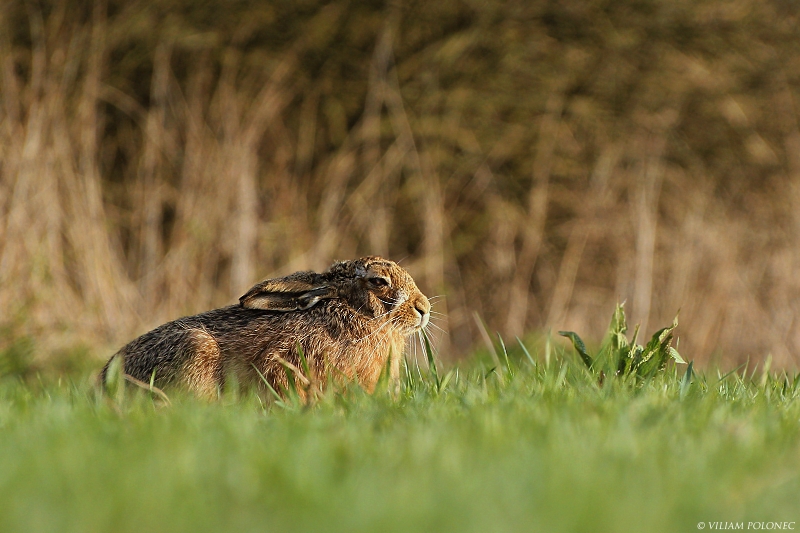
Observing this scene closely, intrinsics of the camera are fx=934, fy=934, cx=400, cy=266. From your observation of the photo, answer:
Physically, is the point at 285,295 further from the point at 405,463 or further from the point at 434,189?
the point at 434,189

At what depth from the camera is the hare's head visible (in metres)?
3.82

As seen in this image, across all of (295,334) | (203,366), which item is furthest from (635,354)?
(203,366)

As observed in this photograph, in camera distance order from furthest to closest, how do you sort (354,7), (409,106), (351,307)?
1. (409,106)
2. (354,7)
3. (351,307)

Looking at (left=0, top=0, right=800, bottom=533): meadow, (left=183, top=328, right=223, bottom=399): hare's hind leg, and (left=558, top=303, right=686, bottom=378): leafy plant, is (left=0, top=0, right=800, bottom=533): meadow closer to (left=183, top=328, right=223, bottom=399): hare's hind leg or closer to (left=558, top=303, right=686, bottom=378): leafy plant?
(left=558, top=303, right=686, bottom=378): leafy plant

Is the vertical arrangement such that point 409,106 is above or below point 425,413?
above

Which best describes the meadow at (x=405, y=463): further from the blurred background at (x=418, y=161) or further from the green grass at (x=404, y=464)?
the blurred background at (x=418, y=161)

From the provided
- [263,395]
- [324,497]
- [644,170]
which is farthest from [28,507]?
[644,170]

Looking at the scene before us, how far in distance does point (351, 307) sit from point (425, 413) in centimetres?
111

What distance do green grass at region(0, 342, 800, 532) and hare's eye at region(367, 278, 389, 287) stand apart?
846mm

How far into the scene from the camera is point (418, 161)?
7336 millimetres

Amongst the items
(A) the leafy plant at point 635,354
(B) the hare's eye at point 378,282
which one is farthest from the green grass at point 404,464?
(B) the hare's eye at point 378,282

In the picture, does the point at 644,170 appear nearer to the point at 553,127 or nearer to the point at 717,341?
the point at 553,127

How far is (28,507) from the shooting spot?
181 centimetres

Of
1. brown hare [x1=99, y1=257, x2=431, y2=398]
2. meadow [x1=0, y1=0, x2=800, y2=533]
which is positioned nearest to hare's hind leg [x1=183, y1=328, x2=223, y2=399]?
brown hare [x1=99, y1=257, x2=431, y2=398]
